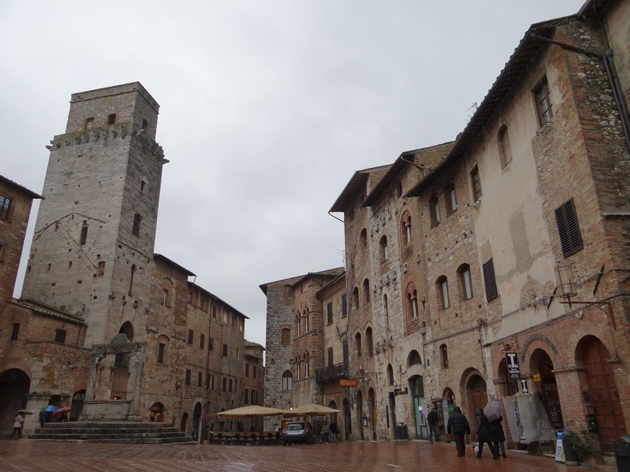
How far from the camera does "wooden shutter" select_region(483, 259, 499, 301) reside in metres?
16.6

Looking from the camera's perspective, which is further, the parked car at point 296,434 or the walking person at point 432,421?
the parked car at point 296,434

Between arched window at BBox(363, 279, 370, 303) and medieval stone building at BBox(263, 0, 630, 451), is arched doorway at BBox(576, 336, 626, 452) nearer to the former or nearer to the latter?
medieval stone building at BBox(263, 0, 630, 451)

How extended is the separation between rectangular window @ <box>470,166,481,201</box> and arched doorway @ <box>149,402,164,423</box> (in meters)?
24.8

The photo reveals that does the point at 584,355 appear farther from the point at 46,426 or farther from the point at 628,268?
the point at 46,426

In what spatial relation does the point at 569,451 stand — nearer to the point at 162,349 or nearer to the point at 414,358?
the point at 414,358

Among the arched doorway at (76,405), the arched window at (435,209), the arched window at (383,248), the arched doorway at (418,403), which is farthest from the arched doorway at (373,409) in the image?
the arched doorway at (76,405)

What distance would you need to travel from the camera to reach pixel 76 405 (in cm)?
2573

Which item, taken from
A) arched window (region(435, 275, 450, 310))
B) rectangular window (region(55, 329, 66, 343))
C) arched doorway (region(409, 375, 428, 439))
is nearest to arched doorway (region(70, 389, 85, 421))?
rectangular window (region(55, 329, 66, 343))

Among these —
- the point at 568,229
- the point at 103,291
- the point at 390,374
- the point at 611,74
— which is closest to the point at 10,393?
the point at 103,291

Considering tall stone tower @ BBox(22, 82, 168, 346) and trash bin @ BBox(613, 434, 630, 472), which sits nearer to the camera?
trash bin @ BBox(613, 434, 630, 472)

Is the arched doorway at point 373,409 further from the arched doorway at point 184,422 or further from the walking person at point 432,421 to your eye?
the arched doorway at point 184,422

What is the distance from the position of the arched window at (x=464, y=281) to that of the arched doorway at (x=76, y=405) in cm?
1996

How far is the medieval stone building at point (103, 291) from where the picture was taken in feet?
78.1

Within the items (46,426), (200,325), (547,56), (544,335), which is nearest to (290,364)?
(200,325)
